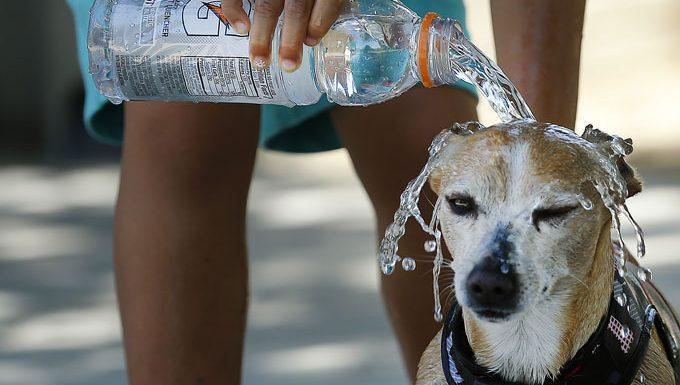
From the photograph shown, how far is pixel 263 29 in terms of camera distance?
6.27 feet

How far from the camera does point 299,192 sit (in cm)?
576

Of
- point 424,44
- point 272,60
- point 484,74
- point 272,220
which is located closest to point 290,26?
point 272,60

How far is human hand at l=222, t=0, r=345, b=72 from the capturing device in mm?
1901

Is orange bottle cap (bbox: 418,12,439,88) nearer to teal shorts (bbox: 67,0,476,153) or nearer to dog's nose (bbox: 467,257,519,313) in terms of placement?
dog's nose (bbox: 467,257,519,313)

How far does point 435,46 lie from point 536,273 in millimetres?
399

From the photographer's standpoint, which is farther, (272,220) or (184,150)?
(272,220)

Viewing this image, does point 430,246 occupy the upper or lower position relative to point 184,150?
lower

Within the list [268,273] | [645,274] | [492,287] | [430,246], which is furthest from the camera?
[268,273]

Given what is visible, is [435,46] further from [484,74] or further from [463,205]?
[463,205]

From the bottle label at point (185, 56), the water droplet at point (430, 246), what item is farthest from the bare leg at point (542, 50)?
the bottle label at point (185, 56)

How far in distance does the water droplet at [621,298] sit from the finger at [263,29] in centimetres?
70

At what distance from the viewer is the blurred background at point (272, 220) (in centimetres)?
396

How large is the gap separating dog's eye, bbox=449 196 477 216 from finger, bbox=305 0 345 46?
344mm

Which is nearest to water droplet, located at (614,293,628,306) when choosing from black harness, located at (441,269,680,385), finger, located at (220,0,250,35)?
black harness, located at (441,269,680,385)
